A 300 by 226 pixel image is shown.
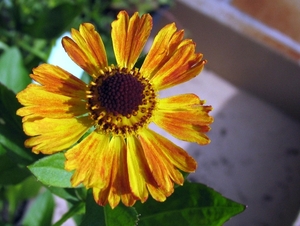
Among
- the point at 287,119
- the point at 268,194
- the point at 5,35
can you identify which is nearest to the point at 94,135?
the point at 5,35

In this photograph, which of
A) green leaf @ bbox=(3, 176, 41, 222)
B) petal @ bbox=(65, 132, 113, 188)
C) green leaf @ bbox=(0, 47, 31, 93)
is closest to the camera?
petal @ bbox=(65, 132, 113, 188)

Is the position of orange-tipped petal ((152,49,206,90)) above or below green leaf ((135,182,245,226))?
above

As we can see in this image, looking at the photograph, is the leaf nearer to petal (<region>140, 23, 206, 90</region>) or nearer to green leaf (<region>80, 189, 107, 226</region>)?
green leaf (<region>80, 189, 107, 226</region>)

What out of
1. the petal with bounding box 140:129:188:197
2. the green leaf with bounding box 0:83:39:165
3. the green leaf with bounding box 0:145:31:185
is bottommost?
the green leaf with bounding box 0:145:31:185

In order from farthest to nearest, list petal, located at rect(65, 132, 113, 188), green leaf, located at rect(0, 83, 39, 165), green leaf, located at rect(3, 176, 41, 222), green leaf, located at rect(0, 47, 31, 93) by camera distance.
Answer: green leaf, located at rect(3, 176, 41, 222) → green leaf, located at rect(0, 47, 31, 93) → green leaf, located at rect(0, 83, 39, 165) → petal, located at rect(65, 132, 113, 188)

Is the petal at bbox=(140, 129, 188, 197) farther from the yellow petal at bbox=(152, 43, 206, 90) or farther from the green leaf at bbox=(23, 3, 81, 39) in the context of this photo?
the green leaf at bbox=(23, 3, 81, 39)

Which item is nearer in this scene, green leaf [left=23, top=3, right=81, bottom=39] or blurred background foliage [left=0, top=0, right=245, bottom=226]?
blurred background foliage [left=0, top=0, right=245, bottom=226]

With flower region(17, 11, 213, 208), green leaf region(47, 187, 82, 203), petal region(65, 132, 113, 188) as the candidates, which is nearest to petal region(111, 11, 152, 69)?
flower region(17, 11, 213, 208)
